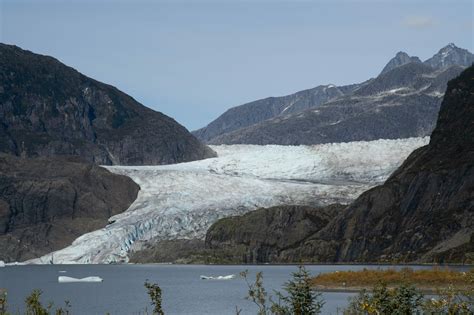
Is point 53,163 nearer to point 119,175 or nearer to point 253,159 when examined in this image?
point 119,175

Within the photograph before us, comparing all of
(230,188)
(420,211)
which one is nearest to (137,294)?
(420,211)

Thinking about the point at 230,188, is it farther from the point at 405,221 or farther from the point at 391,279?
the point at 391,279

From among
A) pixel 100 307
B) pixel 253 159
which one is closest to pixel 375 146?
pixel 253 159

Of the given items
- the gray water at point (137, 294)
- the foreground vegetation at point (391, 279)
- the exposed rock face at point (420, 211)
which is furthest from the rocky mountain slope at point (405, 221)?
the foreground vegetation at point (391, 279)

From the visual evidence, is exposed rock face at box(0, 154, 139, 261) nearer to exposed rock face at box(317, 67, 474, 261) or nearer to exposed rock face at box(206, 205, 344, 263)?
exposed rock face at box(206, 205, 344, 263)

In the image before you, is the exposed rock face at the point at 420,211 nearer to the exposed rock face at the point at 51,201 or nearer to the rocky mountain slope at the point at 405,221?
the rocky mountain slope at the point at 405,221

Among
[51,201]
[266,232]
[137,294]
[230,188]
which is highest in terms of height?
[230,188]
